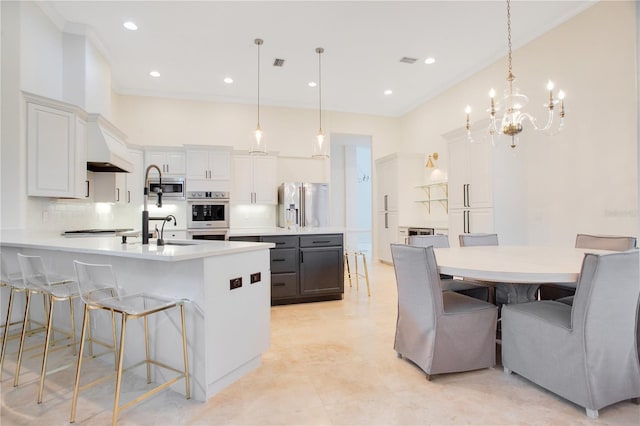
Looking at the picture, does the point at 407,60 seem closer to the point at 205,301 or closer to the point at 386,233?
the point at 386,233

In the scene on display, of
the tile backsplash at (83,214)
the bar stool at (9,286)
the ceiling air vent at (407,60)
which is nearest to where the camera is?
the bar stool at (9,286)

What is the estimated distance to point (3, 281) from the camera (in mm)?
2492

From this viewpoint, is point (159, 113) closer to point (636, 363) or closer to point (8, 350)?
point (8, 350)

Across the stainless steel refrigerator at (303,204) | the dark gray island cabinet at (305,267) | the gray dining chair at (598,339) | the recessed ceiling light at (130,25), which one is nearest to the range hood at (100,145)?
the recessed ceiling light at (130,25)

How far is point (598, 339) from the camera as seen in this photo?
5.77 ft

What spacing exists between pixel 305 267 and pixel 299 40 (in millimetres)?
3084

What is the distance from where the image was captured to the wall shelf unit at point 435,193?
604 centimetres

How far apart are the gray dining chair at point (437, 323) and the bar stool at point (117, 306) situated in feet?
4.91

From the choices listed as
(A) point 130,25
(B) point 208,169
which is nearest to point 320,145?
(B) point 208,169

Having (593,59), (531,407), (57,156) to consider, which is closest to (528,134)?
(593,59)

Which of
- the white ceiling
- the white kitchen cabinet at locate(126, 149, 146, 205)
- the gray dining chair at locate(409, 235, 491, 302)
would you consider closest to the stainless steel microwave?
the white kitchen cabinet at locate(126, 149, 146, 205)

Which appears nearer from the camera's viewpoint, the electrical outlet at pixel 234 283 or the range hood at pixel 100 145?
the electrical outlet at pixel 234 283

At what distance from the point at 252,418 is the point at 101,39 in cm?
499

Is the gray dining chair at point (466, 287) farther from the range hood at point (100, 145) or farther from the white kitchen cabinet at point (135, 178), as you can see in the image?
the white kitchen cabinet at point (135, 178)
